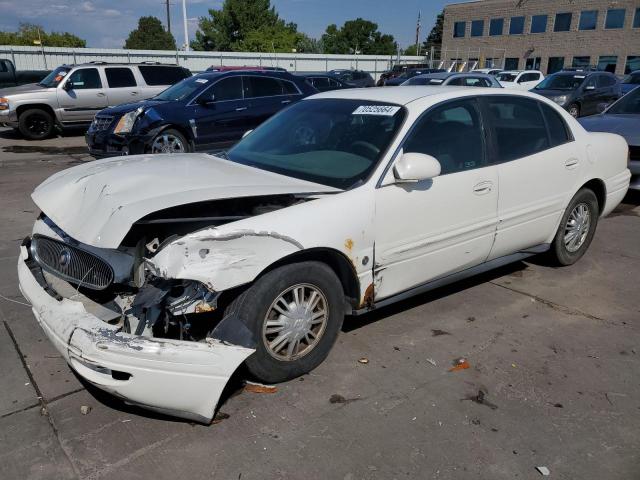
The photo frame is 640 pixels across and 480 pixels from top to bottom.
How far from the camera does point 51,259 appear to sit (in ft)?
10.3

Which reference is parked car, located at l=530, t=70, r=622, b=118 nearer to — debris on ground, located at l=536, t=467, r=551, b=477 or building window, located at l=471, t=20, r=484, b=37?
debris on ground, located at l=536, t=467, r=551, b=477

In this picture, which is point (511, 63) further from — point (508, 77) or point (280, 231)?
point (280, 231)

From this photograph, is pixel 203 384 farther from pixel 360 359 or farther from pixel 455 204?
pixel 455 204

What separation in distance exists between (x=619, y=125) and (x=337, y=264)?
6283 mm

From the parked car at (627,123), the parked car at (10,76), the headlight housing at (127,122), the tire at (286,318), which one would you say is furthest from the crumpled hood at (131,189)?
the parked car at (10,76)

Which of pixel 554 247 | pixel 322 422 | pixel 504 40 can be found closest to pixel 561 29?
pixel 504 40

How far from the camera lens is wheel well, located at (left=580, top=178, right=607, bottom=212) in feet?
16.4

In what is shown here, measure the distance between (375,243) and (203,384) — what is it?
1342 millimetres

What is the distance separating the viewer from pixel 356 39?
89.6 metres

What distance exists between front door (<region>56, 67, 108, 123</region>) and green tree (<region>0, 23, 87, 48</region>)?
177ft

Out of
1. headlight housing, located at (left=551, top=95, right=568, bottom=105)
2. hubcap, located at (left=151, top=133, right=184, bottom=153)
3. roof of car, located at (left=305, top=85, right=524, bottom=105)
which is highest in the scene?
roof of car, located at (left=305, top=85, right=524, bottom=105)

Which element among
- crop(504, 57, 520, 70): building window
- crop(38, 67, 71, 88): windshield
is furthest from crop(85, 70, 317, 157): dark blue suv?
crop(504, 57, 520, 70): building window

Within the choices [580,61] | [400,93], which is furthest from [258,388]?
[580,61]

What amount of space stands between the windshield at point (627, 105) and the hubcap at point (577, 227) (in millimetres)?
4274
